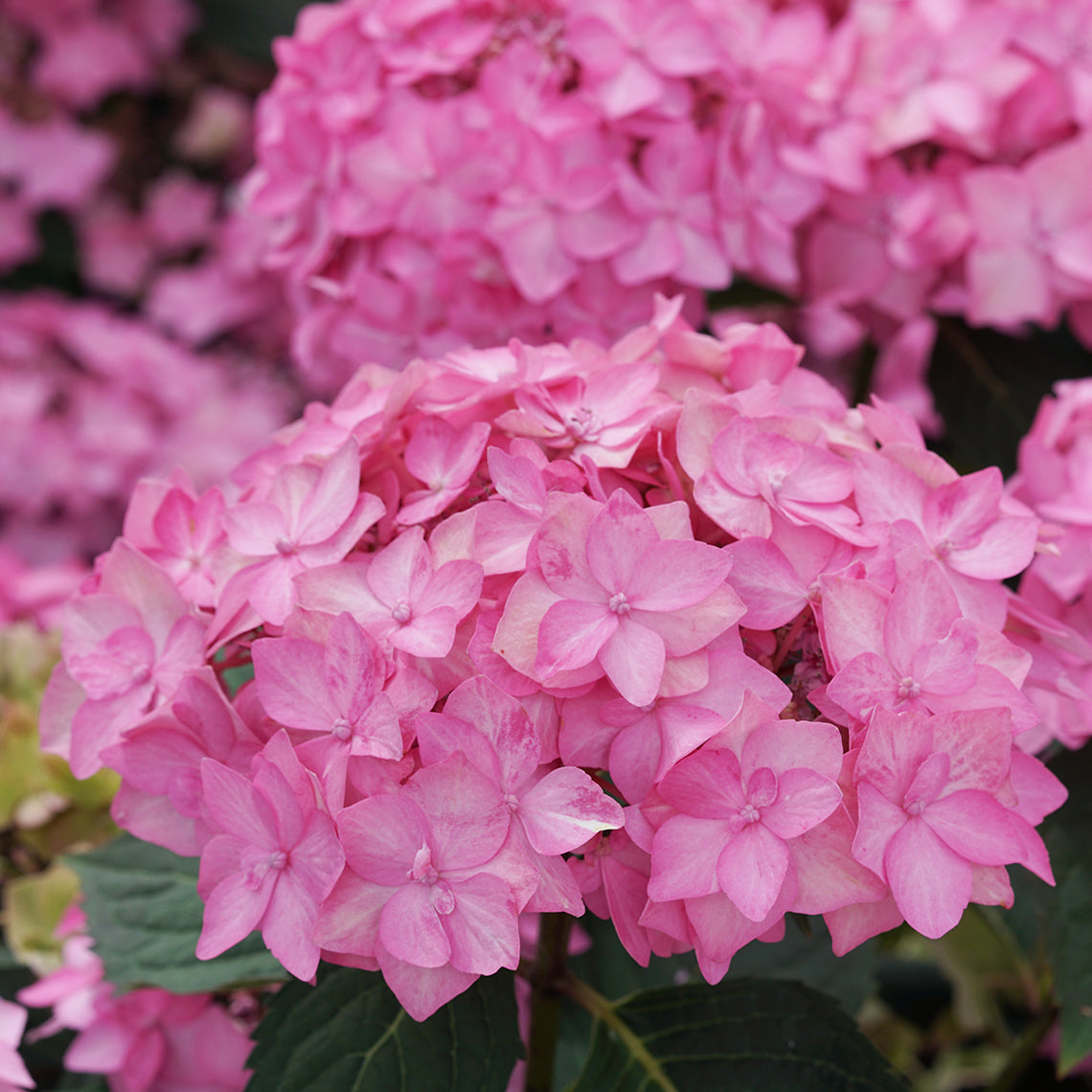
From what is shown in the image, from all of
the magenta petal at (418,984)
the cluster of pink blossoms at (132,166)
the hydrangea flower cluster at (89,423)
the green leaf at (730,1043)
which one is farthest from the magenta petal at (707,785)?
the cluster of pink blossoms at (132,166)

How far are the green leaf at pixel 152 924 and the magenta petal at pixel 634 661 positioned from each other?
12.6 inches

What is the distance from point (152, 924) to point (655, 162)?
22.8 inches

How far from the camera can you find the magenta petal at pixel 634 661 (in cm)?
43

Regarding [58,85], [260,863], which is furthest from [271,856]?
[58,85]

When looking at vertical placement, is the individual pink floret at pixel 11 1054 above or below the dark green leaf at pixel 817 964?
above

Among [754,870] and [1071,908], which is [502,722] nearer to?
[754,870]

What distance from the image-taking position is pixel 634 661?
436 millimetres

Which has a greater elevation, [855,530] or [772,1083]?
[855,530]

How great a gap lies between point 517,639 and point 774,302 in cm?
69

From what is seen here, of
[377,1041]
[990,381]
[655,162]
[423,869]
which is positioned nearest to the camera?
[423,869]

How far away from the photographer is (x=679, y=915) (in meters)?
0.44

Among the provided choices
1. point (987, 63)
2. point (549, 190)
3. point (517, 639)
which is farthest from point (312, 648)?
point (987, 63)

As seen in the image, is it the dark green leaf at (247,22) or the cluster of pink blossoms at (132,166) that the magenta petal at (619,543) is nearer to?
the cluster of pink blossoms at (132,166)

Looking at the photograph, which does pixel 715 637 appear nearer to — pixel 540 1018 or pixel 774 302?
pixel 540 1018
